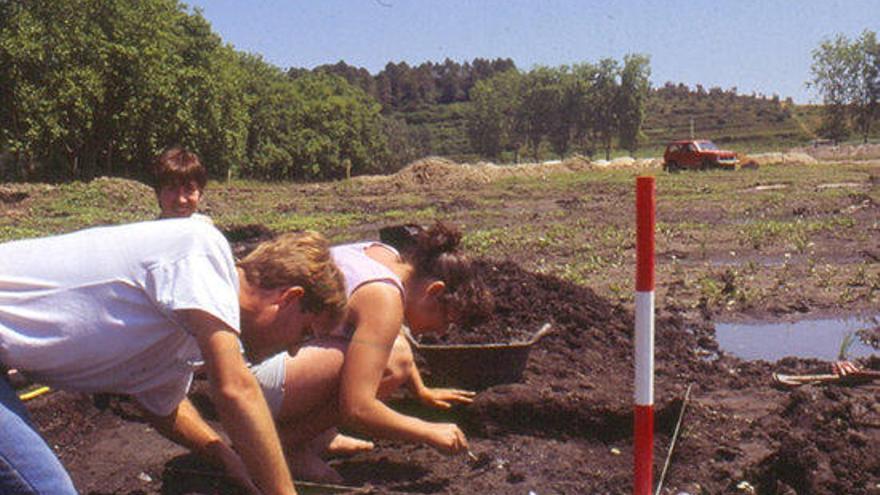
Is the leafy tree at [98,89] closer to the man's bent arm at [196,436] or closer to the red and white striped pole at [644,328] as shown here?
the man's bent arm at [196,436]

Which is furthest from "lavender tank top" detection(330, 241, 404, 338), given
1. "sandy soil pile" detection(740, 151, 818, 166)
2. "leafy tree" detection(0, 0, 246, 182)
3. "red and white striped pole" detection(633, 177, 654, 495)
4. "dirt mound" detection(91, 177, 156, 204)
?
"sandy soil pile" detection(740, 151, 818, 166)

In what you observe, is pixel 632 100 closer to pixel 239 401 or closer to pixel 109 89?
pixel 109 89

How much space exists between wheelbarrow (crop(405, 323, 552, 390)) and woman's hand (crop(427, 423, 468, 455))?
1219 millimetres

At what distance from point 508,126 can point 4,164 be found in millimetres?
69125

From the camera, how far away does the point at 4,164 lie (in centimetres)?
4191

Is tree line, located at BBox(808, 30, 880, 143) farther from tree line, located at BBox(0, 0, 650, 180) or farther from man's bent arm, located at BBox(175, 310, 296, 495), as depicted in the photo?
man's bent arm, located at BBox(175, 310, 296, 495)

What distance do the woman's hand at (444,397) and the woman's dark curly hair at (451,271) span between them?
0.78 meters

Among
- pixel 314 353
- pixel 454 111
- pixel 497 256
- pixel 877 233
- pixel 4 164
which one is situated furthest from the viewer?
pixel 454 111

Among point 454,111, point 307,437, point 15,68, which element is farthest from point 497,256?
point 454,111

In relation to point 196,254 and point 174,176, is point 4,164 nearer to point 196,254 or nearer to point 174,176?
point 174,176

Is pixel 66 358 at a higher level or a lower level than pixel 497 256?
higher

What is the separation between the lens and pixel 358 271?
144 inches

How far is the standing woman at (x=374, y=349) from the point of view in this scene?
11.6ft

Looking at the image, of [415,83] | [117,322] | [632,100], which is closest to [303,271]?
[117,322]
